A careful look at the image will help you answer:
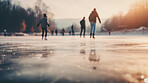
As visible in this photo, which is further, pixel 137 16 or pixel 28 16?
pixel 137 16

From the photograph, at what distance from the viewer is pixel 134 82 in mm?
1440

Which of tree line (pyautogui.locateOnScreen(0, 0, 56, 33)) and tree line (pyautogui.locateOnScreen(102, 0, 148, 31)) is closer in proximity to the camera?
tree line (pyautogui.locateOnScreen(0, 0, 56, 33))


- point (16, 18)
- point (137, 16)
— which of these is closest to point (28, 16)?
point (16, 18)

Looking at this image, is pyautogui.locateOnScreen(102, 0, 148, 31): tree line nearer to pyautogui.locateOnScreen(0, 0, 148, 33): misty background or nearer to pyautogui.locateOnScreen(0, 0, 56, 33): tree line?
pyautogui.locateOnScreen(0, 0, 148, 33): misty background

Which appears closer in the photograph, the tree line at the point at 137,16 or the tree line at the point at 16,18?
the tree line at the point at 16,18

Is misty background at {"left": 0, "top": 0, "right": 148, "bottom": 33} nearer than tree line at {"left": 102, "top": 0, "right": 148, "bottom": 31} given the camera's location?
Yes

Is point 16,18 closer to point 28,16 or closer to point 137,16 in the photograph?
point 28,16

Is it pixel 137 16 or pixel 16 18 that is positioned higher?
pixel 137 16

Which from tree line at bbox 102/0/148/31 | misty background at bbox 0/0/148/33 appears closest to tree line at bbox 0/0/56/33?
misty background at bbox 0/0/148/33

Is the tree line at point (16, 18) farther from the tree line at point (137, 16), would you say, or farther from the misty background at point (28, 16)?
the tree line at point (137, 16)

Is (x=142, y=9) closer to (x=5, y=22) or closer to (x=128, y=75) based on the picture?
(x=5, y=22)

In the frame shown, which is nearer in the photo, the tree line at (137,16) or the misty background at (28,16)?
the misty background at (28,16)

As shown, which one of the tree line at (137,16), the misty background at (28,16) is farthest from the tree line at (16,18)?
the tree line at (137,16)

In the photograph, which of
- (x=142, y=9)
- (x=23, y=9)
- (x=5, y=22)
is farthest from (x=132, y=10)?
(x=5, y=22)
